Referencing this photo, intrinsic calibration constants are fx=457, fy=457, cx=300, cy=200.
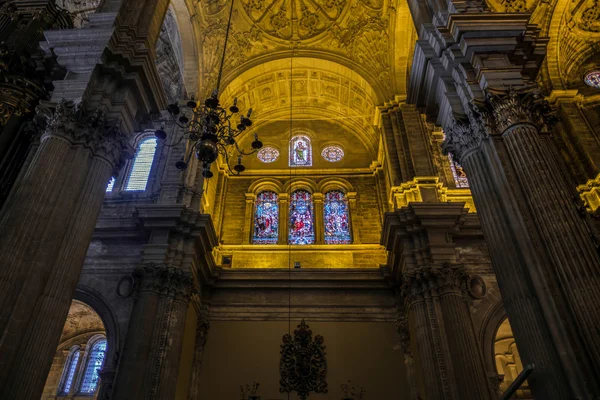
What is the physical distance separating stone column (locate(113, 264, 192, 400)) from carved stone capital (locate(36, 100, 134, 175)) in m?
4.38

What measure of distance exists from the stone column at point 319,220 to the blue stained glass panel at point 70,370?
31.2 feet

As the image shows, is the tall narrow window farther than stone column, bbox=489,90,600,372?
Yes

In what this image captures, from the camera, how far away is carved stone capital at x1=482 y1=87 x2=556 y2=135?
6480 mm

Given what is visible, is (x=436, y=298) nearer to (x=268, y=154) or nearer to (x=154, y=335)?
(x=154, y=335)

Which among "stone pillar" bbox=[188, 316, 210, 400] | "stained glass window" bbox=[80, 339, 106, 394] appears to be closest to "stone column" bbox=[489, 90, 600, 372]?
"stone pillar" bbox=[188, 316, 210, 400]

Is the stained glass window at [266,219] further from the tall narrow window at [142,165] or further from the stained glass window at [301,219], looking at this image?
the tall narrow window at [142,165]

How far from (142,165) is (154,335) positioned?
22.6 feet

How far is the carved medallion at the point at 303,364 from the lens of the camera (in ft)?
40.1

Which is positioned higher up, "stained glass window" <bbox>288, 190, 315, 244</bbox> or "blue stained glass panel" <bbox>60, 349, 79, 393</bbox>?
"stained glass window" <bbox>288, 190, 315, 244</bbox>

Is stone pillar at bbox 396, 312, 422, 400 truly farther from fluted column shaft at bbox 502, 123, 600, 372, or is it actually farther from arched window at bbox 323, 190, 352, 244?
fluted column shaft at bbox 502, 123, 600, 372

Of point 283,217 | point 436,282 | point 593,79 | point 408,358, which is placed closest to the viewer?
point 436,282

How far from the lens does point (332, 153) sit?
17.9 meters

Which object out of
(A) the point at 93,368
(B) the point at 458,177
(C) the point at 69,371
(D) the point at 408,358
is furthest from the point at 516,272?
(C) the point at 69,371

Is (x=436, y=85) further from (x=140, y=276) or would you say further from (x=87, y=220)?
(x=140, y=276)
